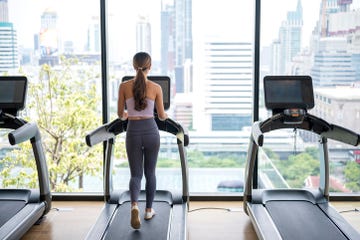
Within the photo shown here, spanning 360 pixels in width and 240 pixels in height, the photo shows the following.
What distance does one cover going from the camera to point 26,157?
5.27 metres

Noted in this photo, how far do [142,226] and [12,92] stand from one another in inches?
67.3

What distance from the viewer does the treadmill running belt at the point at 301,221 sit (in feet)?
11.9

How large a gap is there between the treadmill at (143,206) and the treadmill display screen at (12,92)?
829 mm

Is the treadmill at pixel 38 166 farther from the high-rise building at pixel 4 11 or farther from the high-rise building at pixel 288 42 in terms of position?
the high-rise building at pixel 288 42

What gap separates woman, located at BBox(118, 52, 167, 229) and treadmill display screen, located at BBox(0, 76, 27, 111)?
106 centimetres

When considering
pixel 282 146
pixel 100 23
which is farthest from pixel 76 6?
pixel 282 146

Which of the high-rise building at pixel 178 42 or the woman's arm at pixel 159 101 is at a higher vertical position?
the high-rise building at pixel 178 42

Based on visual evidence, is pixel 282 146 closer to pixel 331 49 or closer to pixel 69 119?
pixel 331 49

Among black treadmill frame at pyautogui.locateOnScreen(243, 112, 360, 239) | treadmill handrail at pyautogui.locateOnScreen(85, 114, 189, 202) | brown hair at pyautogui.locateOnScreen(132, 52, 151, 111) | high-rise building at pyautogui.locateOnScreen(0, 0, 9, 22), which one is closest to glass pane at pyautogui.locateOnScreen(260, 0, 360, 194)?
black treadmill frame at pyautogui.locateOnScreen(243, 112, 360, 239)

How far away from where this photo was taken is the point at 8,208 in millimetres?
4156

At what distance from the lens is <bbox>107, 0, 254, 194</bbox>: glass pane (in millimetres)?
4887

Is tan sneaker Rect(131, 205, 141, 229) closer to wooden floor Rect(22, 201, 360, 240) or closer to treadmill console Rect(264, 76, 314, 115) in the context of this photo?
wooden floor Rect(22, 201, 360, 240)

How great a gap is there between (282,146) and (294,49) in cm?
105

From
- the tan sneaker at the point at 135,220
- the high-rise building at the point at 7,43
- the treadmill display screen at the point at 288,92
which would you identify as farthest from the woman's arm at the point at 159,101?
the high-rise building at the point at 7,43
